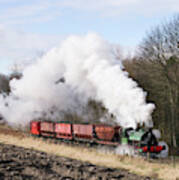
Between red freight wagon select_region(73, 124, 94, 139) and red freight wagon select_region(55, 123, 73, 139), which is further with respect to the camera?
red freight wagon select_region(55, 123, 73, 139)

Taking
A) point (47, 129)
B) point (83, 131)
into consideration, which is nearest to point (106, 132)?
point (83, 131)

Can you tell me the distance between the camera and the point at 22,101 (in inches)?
1403

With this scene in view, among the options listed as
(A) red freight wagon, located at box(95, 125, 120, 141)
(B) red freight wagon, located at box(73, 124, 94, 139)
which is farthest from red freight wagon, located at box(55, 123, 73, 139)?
(A) red freight wagon, located at box(95, 125, 120, 141)

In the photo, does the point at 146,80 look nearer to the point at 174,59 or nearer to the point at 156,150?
the point at 174,59

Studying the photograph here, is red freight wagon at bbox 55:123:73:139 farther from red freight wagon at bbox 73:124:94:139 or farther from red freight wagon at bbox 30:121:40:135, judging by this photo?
red freight wagon at bbox 30:121:40:135

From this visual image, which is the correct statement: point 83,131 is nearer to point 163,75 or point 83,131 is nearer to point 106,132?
point 106,132

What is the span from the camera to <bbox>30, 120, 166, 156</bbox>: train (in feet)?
66.9

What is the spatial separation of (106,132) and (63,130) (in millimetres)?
6319

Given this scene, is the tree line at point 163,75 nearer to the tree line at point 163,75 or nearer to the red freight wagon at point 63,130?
the tree line at point 163,75

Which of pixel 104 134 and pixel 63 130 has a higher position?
pixel 63 130

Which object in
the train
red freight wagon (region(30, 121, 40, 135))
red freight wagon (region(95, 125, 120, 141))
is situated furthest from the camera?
red freight wagon (region(30, 121, 40, 135))

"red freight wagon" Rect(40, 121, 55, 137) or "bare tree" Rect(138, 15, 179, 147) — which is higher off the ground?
"bare tree" Rect(138, 15, 179, 147)

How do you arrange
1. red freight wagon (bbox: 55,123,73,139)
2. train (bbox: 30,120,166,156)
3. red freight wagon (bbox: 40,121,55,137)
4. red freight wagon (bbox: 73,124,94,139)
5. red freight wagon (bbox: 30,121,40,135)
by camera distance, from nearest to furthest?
train (bbox: 30,120,166,156) < red freight wagon (bbox: 73,124,94,139) < red freight wagon (bbox: 55,123,73,139) < red freight wagon (bbox: 40,121,55,137) < red freight wagon (bbox: 30,121,40,135)

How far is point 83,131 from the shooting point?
1045 inches
